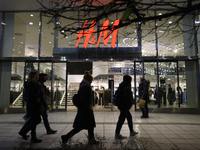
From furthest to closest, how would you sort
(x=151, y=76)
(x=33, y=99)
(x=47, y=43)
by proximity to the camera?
(x=47, y=43)
(x=151, y=76)
(x=33, y=99)

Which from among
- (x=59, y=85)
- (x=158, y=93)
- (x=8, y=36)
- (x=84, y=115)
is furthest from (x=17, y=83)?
(x=158, y=93)

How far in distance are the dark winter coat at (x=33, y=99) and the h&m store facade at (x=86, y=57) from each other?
5556 millimetres

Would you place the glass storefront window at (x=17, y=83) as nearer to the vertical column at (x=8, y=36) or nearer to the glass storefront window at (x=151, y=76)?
the vertical column at (x=8, y=36)

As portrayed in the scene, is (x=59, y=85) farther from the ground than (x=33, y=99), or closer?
farther from the ground

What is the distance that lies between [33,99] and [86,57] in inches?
235

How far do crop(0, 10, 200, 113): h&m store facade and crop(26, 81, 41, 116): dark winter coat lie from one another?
556 cm

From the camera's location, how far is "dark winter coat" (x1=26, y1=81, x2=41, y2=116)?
356cm

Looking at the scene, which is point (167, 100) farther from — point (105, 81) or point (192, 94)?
point (105, 81)

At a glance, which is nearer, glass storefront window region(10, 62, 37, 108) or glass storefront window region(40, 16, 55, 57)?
glass storefront window region(10, 62, 37, 108)

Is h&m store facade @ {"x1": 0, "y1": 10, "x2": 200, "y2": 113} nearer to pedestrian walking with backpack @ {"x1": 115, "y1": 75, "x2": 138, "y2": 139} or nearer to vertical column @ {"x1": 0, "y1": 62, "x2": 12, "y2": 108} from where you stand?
vertical column @ {"x1": 0, "y1": 62, "x2": 12, "y2": 108}

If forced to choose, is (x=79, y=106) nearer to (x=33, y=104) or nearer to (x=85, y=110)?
(x=85, y=110)

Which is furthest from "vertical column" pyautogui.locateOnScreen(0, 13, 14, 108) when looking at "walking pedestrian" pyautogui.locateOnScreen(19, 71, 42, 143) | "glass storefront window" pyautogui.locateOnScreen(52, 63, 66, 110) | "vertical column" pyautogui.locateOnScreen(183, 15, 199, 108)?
"vertical column" pyautogui.locateOnScreen(183, 15, 199, 108)

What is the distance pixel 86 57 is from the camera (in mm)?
9305

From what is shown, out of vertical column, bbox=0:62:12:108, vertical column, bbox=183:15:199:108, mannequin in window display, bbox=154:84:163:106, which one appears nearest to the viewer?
vertical column, bbox=183:15:199:108
